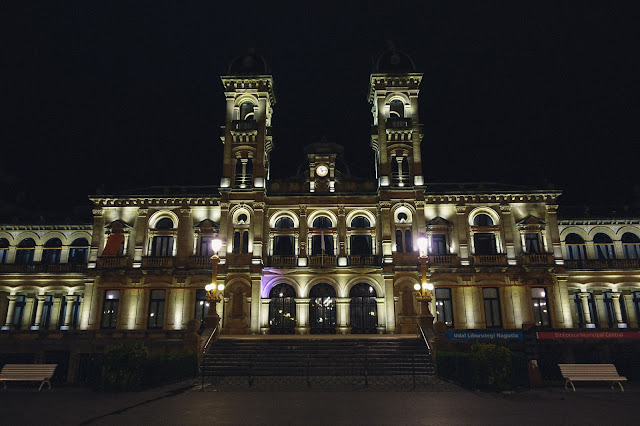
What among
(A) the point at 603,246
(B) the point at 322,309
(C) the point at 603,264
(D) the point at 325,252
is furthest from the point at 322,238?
(A) the point at 603,246

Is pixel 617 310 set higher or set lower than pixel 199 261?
lower

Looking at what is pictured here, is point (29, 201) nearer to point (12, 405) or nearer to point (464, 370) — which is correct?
point (12, 405)

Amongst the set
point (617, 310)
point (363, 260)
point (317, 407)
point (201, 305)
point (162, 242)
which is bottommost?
point (317, 407)

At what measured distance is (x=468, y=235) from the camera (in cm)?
3472

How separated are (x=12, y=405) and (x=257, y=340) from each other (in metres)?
15.0

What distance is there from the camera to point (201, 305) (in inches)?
1345

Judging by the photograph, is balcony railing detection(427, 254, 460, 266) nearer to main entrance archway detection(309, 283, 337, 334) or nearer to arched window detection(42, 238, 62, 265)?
main entrance archway detection(309, 283, 337, 334)

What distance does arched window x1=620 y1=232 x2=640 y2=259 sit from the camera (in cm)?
3569

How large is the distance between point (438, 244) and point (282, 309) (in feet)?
44.1

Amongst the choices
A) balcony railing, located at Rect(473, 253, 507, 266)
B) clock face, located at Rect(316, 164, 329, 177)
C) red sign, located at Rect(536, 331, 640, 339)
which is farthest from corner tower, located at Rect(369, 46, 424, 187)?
red sign, located at Rect(536, 331, 640, 339)

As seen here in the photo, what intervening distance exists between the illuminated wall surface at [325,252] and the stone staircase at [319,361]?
5.89 metres

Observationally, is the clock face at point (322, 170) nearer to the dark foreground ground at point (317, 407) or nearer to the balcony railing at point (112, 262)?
the balcony railing at point (112, 262)

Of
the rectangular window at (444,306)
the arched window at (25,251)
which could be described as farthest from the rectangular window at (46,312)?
the rectangular window at (444,306)

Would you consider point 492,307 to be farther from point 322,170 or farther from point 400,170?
point 322,170
